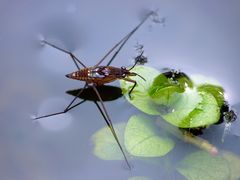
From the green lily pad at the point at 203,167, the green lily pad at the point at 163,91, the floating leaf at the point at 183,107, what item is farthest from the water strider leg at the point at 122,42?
the green lily pad at the point at 203,167

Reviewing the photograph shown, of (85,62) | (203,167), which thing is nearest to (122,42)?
(85,62)

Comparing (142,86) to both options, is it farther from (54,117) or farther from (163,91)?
(54,117)

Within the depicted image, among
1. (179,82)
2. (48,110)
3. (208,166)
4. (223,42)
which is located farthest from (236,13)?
(48,110)

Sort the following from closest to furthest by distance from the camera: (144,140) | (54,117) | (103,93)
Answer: (144,140) → (54,117) → (103,93)

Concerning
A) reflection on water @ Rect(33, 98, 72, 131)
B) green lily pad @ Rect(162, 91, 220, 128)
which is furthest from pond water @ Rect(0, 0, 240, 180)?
green lily pad @ Rect(162, 91, 220, 128)

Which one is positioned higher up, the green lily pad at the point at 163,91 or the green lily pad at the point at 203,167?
the green lily pad at the point at 163,91

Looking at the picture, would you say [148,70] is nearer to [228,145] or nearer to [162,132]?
[162,132]

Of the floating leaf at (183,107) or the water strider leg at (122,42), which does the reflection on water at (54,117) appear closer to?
the water strider leg at (122,42)
